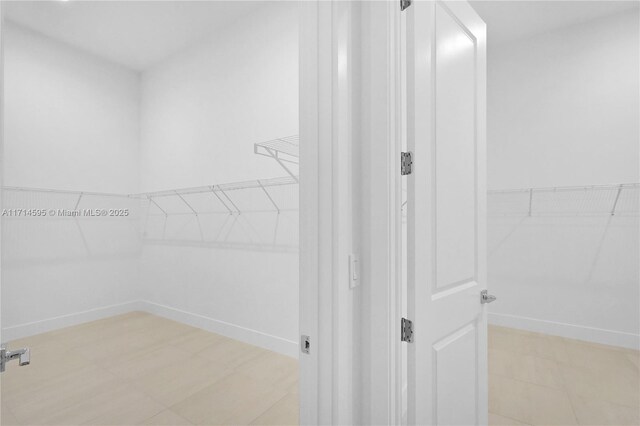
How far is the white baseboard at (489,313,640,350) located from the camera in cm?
285

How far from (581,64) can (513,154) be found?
91 centimetres

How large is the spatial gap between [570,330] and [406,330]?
9.23 ft

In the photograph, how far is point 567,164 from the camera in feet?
10.3

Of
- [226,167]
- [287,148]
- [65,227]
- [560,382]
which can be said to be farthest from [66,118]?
[560,382]

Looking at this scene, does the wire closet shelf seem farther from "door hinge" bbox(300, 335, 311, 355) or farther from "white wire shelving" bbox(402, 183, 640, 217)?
"white wire shelving" bbox(402, 183, 640, 217)

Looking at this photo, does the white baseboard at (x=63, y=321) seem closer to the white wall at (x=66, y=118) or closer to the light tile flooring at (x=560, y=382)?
the white wall at (x=66, y=118)

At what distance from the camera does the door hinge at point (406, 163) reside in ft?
3.73

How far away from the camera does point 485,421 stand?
1.56 meters

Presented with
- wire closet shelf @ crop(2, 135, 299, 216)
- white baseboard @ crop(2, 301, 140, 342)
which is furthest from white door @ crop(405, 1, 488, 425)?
white baseboard @ crop(2, 301, 140, 342)

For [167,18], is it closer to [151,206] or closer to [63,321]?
[151,206]

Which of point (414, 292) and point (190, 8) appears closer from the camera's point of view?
point (414, 292)

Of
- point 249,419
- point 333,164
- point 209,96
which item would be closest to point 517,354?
point 249,419

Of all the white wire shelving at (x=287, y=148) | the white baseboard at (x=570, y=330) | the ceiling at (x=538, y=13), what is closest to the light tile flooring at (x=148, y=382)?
the white wire shelving at (x=287, y=148)

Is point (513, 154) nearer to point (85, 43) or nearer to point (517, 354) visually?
point (517, 354)
